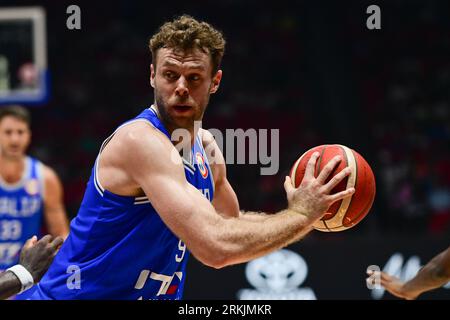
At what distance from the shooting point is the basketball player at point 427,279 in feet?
13.9

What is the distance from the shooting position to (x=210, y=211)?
3.26m

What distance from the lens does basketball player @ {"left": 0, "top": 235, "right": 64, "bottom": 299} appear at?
147 inches

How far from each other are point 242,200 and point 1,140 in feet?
14.8

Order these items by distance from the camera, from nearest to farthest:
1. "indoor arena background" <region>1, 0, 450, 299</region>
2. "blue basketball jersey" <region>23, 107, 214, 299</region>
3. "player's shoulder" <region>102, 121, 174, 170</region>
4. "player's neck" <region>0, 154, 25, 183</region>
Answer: "player's shoulder" <region>102, 121, 174, 170</region> → "blue basketball jersey" <region>23, 107, 214, 299</region> → "player's neck" <region>0, 154, 25, 183</region> → "indoor arena background" <region>1, 0, 450, 299</region>

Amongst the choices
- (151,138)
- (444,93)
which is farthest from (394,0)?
(151,138)

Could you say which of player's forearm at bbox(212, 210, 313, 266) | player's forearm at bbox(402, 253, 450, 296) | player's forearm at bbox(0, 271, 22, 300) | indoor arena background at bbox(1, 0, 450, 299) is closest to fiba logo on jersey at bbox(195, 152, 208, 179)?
player's forearm at bbox(212, 210, 313, 266)

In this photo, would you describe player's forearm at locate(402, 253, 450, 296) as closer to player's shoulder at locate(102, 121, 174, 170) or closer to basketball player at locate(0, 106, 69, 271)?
player's shoulder at locate(102, 121, 174, 170)

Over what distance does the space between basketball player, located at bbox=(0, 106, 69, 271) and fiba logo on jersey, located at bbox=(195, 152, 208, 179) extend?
346 centimetres

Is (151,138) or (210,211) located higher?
(151,138)

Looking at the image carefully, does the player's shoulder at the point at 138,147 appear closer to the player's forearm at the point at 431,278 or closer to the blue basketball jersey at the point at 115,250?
the blue basketball jersey at the point at 115,250

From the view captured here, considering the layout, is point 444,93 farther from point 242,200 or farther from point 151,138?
point 151,138

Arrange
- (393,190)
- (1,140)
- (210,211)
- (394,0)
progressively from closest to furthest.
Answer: (210,211) < (1,140) < (393,190) < (394,0)

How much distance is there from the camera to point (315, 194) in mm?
3246

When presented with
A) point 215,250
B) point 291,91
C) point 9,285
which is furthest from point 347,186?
point 291,91
